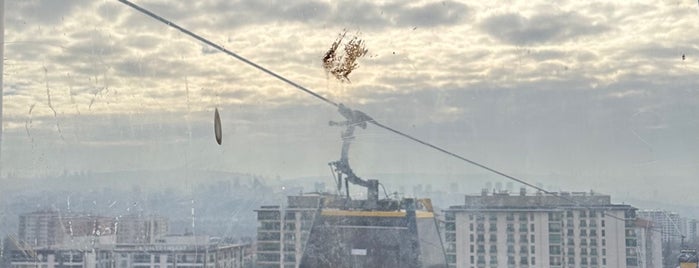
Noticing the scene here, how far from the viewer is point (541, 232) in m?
1.15

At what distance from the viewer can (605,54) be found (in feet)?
3.78

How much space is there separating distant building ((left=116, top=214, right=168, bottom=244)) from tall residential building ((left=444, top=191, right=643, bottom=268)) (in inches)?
23.1

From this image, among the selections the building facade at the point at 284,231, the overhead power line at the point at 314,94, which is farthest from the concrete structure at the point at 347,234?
the overhead power line at the point at 314,94

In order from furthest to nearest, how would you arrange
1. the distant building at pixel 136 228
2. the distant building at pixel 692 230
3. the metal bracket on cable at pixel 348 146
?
1. the distant building at pixel 136 228
2. the metal bracket on cable at pixel 348 146
3. the distant building at pixel 692 230

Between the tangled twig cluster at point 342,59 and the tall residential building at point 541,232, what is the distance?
320 mm

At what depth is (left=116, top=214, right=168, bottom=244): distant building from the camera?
135 cm

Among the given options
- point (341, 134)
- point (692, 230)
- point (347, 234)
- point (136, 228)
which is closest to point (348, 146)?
point (341, 134)

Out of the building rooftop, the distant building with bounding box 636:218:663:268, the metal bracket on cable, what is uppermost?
the metal bracket on cable

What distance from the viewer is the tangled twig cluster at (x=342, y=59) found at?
1270mm

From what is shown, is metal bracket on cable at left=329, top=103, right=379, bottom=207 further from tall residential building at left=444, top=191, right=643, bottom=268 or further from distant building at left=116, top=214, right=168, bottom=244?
distant building at left=116, top=214, right=168, bottom=244

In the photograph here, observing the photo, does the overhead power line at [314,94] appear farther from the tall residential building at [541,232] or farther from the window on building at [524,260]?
the window on building at [524,260]

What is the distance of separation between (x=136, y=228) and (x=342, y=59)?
0.54m

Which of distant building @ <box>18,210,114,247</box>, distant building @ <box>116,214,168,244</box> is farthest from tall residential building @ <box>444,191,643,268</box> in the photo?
distant building @ <box>18,210,114,247</box>

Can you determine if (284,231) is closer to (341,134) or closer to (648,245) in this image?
(341,134)
